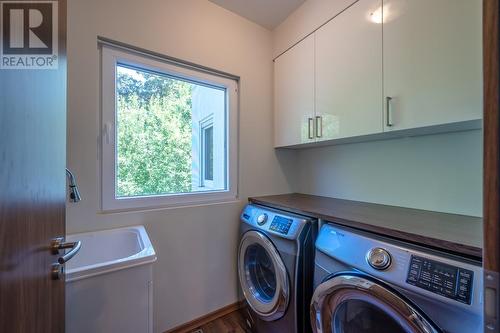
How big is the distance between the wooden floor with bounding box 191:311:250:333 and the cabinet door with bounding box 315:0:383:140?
1537 millimetres

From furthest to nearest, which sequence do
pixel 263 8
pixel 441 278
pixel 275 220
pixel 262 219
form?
1. pixel 263 8
2. pixel 262 219
3. pixel 275 220
4. pixel 441 278

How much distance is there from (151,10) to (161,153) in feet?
3.16

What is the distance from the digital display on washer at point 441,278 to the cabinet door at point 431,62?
2.07 ft

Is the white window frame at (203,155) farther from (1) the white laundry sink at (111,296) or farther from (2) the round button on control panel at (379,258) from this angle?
(2) the round button on control panel at (379,258)

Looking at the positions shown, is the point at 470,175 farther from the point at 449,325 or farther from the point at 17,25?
the point at 17,25

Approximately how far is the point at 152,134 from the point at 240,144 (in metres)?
0.69

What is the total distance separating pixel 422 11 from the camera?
1023mm

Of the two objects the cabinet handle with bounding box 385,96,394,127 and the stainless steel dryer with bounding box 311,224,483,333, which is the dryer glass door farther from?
the cabinet handle with bounding box 385,96,394,127

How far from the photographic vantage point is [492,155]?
328 millimetres

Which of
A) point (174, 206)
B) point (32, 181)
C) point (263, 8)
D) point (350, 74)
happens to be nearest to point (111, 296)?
point (32, 181)

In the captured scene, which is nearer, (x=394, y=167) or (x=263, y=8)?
(x=394, y=167)

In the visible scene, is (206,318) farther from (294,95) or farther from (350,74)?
(350,74)

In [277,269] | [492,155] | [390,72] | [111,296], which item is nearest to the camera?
[492,155]

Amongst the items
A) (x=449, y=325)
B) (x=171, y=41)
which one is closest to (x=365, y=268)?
(x=449, y=325)
